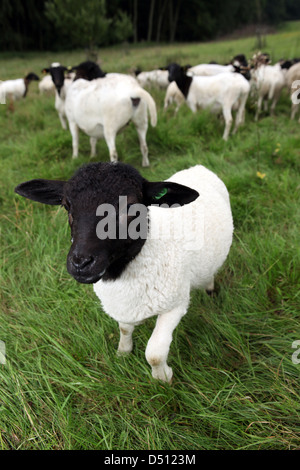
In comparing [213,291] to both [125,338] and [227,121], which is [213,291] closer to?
[125,338]

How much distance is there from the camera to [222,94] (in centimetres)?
607

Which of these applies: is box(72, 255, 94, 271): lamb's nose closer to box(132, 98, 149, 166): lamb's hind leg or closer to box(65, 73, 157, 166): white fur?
box(65, 73, 157, 166): white fur

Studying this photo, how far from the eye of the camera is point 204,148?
511 centimetres

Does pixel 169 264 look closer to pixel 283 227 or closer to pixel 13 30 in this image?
pixel 283 227

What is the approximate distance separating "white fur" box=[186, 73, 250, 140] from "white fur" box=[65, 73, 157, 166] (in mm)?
1767

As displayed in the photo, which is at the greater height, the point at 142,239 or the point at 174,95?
the point at 174,95

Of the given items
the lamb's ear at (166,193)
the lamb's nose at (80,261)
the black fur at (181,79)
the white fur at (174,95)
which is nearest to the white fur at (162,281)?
the lamb's ear at (166,193)

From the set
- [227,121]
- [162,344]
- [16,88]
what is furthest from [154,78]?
[162,344]

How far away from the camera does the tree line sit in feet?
74.3

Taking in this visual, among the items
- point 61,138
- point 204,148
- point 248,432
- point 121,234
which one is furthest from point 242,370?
point 61,138

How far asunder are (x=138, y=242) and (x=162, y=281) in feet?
0.89

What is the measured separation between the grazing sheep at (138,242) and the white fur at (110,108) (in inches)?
101

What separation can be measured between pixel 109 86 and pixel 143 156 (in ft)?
3.53

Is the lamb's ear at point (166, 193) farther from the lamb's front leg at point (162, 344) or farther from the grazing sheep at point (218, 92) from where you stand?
the grazing sheep at point (218, 92)
